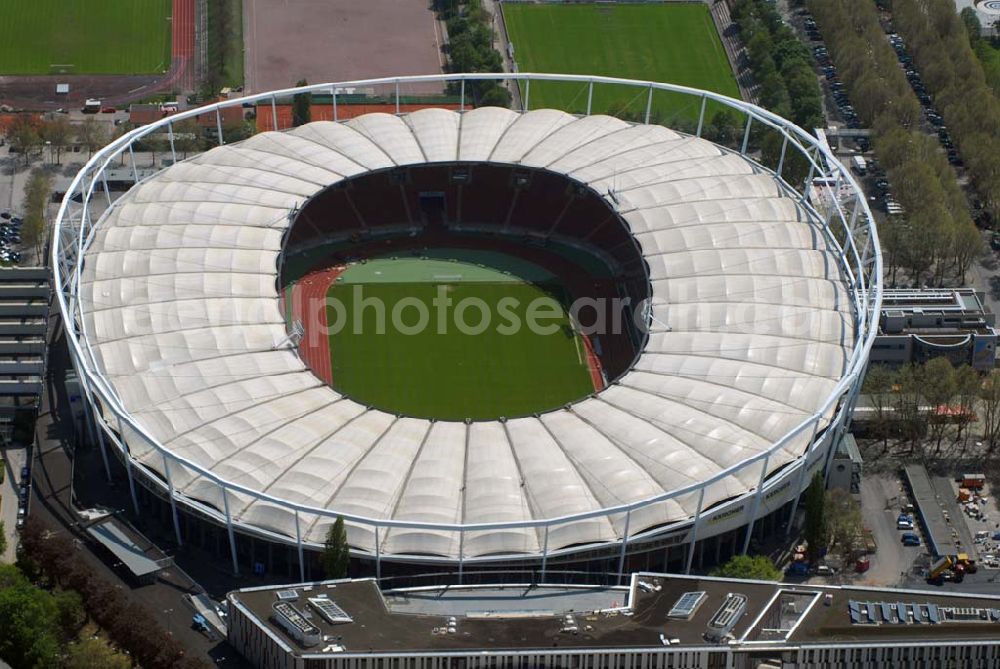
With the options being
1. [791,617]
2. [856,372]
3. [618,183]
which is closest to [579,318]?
[618,183]

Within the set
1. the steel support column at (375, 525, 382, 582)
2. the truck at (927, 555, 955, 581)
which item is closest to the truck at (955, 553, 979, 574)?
the truck at (927, 555, 955, 581)

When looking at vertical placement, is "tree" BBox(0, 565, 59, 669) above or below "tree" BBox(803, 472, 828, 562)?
below

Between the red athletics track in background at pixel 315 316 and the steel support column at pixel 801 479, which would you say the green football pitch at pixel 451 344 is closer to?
the red athletics track in background at pixel 315 316

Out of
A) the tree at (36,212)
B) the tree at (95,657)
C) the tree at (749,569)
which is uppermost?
the tree at (36,212)

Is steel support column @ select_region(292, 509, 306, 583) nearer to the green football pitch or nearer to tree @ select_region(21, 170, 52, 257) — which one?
the green football pitch

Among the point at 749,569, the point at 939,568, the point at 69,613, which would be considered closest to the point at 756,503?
the point at 749,569

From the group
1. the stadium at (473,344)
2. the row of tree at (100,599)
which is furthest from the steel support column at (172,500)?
the row of tree at (100,599)
